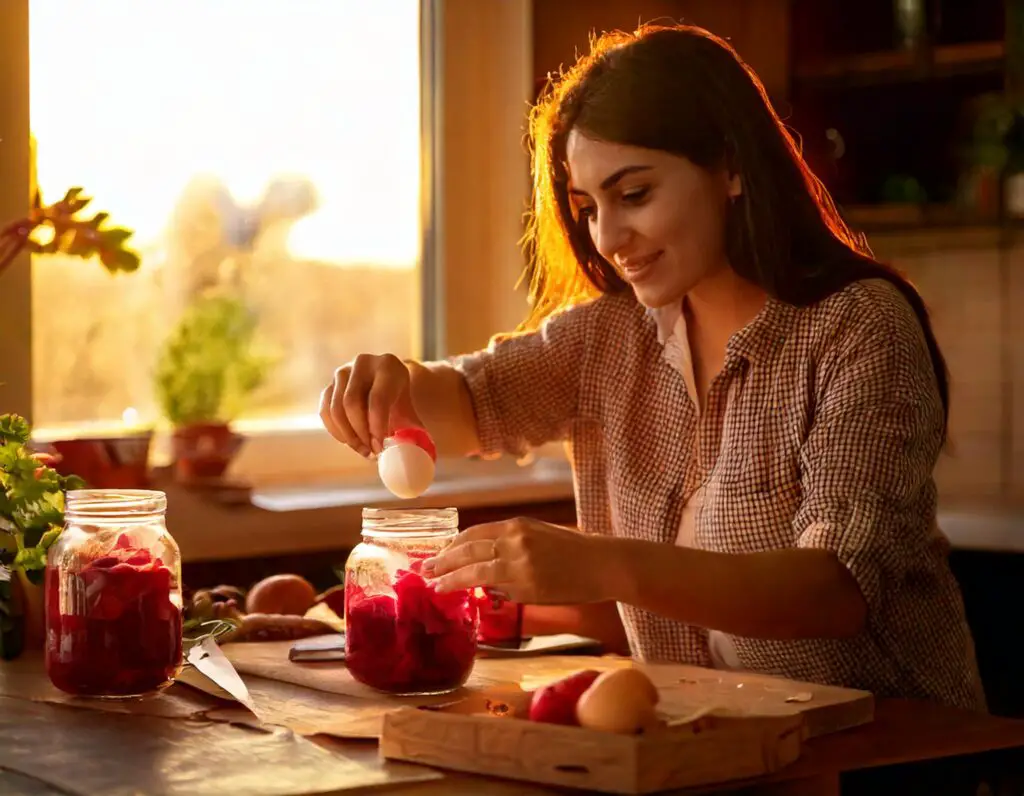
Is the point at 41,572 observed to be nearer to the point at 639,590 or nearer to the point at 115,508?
the point at 115,508

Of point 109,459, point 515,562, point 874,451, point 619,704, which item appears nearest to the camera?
point 619,704

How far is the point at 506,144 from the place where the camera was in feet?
10.9

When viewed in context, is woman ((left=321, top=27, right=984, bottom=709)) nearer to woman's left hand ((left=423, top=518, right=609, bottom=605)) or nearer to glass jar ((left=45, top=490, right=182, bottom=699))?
woman's left hand ((left=423, top=518, right=609, bottom=605))

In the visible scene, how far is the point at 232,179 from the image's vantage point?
3012 mm

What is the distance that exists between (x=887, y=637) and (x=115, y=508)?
32.8 inches

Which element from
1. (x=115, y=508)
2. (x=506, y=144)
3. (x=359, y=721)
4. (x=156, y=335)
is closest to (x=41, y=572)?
(x=115, y=508)

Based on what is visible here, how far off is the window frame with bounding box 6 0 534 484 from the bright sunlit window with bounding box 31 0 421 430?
0.04 meters

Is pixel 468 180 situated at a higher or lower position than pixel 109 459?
higher

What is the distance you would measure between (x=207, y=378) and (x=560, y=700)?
184 centimetres

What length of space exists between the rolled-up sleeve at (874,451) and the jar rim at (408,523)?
0.36 metres

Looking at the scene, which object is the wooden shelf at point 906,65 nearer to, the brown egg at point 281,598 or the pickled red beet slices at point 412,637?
the brown egg at point 281,598

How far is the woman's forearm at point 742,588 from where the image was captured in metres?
1.41

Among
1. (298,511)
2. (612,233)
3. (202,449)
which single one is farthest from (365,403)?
(202,449)

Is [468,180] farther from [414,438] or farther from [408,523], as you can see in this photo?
[408,523]
